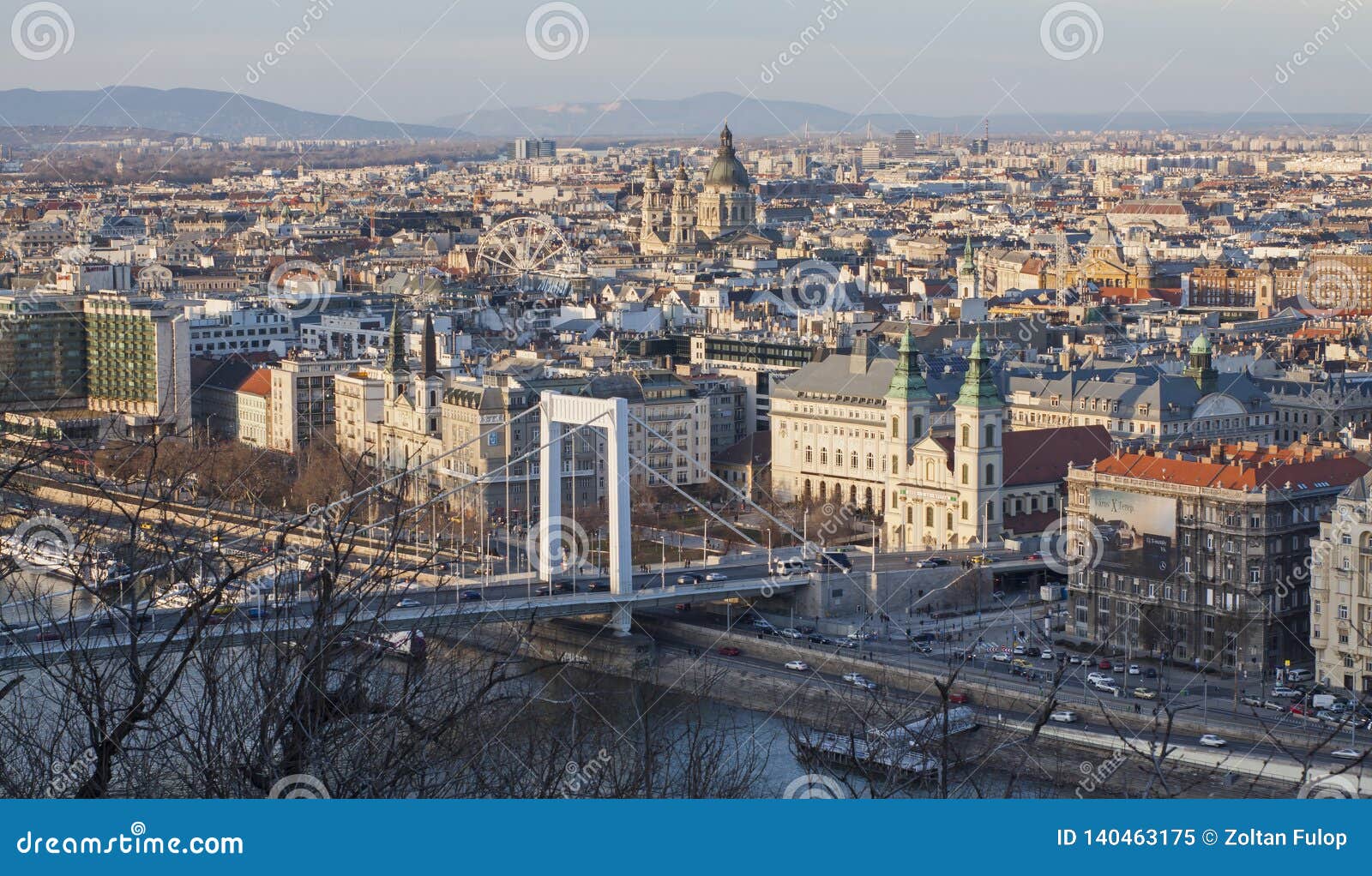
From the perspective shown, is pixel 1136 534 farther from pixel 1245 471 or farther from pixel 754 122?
pixel 754 122

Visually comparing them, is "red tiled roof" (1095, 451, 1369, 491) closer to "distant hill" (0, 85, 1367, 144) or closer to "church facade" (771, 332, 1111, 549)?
"church facade" (771, 332, 1111, 549)

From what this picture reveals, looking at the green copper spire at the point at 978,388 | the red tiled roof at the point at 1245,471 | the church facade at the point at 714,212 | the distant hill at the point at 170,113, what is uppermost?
the distant hill at the point at 170,113

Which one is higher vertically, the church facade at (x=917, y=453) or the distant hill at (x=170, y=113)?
the distant hill at (x=170, y=113)

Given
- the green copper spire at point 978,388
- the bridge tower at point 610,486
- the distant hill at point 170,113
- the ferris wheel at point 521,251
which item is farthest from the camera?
the distant hill at point 170,113

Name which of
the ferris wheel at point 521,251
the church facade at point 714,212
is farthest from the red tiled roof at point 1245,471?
the church facade at point 714,212

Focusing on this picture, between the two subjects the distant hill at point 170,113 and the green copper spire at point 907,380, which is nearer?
the green copper spire at point 907,380

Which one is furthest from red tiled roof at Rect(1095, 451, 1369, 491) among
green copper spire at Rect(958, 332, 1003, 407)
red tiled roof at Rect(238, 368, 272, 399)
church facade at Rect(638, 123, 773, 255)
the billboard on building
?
church facade at Rect(638, 123, 773, 255)

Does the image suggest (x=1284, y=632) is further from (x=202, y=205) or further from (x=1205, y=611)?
(x=202, y=205)

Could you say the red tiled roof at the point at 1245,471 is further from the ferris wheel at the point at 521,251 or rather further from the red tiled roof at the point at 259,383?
the ferris wheel at the point at 521,251
